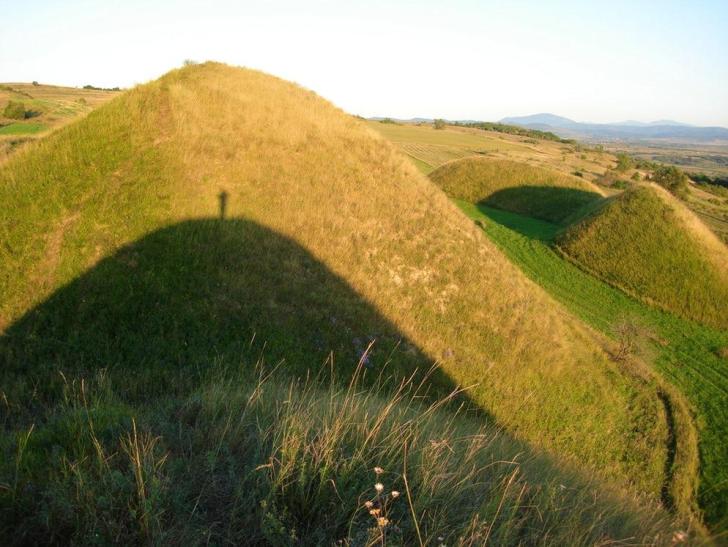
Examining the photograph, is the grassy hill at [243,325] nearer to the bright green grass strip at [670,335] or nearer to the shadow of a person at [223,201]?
the shadow of a person at [223,201]

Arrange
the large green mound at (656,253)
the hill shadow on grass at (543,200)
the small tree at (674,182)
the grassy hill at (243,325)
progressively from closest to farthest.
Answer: the grassy hill at (243,325) < the large green mound at (656,253) < the hill shadow on grass at (543,200) < the small tree at (674,182)

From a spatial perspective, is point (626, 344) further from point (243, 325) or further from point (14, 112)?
point (14, 112)

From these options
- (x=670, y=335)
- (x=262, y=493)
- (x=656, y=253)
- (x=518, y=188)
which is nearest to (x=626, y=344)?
(x=670, y=335)

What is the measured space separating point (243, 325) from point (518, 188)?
37.8 m

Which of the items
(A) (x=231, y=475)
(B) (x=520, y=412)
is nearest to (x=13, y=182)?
(A) (x=231, y=475)

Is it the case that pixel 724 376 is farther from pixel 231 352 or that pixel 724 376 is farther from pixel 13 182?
pixel 13 182

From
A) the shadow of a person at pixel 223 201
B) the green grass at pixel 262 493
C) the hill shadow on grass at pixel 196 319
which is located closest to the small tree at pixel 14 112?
the shadow of a person at pixel 223 201

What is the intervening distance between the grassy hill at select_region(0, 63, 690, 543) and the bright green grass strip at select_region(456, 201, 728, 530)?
1.33 metres

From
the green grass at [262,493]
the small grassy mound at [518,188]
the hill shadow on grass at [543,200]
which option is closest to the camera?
the green grass at [262,493]

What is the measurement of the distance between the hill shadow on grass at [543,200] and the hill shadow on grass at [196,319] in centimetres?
3014

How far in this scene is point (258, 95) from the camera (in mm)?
17609

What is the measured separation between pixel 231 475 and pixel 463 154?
71658 mm

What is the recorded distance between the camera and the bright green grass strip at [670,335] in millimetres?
12398

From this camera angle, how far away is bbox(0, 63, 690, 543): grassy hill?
3369 millimetres
